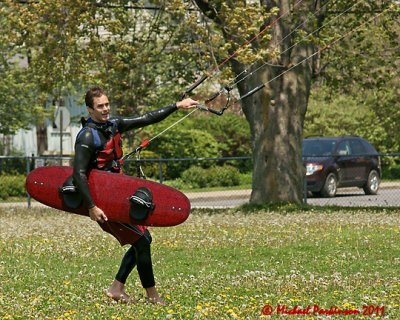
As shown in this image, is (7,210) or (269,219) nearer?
(269,219)

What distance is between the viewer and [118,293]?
7.02m

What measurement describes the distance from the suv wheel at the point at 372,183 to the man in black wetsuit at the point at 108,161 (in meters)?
16.1

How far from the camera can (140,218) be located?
679 cm

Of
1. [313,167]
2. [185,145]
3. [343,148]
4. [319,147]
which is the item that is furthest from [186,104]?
[185,145]

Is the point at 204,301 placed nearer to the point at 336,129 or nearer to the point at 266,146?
the point at 266,146

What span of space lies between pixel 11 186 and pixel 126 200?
15477 mm

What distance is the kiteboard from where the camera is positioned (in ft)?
22.2

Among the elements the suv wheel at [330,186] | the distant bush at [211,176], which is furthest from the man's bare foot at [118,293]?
the distant bush at [211,176]

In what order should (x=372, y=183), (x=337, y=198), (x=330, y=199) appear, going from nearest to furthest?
A: 1. (x=330, y=199)
2. (x=337, y=198)
3. (x=372, y=183)

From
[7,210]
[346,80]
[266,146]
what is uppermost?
[346,80]

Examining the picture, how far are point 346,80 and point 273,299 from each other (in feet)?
44.8

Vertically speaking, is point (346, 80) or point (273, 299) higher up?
point (346, 80)

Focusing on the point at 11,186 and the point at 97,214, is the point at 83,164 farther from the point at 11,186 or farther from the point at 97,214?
the point at 11,186

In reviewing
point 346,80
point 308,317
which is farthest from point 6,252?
point 346,80
